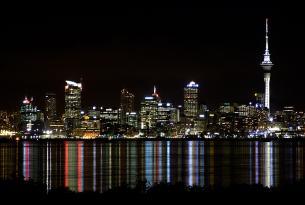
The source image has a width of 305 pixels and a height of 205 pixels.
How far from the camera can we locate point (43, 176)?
49438 millimetres

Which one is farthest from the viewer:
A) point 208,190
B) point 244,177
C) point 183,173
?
point 183,173

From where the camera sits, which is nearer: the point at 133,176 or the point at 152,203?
the point at 152,203

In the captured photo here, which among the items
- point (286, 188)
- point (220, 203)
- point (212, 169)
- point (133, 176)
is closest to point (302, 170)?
point (212, 169)

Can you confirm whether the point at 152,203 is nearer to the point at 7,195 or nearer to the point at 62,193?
the point at 62,193

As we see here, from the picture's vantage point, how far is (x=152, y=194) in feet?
78.5

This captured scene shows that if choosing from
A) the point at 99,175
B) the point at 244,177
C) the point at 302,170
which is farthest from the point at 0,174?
the point at 302,170

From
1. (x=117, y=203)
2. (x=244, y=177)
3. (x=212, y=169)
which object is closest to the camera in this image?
(x=117, y=203)

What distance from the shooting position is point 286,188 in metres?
25.8

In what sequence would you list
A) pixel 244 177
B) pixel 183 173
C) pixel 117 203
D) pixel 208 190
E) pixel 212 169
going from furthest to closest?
pixel 212 169, pixel 183 173, pixel 244 177, pixel 208 190, pixel 117 203

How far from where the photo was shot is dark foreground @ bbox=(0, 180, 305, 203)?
23031mm

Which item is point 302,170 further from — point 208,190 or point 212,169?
point 208,190

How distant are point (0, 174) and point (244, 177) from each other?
17623mm

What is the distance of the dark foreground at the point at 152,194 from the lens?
75.6 ft

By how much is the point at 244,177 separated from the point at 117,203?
2679 cm
